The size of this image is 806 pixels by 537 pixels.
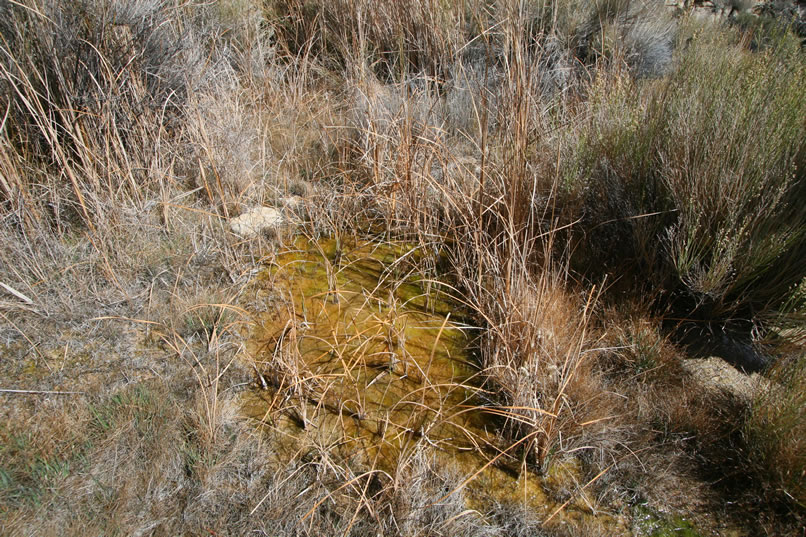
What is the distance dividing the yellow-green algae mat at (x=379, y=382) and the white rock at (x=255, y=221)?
27 cm

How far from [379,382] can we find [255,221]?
4.67 feet

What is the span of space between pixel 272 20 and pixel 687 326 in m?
4.71

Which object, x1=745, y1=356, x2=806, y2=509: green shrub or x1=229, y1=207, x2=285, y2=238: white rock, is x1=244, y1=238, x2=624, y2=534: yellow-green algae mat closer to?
x1=229, y1=207, x2=285, y2=238: white rock

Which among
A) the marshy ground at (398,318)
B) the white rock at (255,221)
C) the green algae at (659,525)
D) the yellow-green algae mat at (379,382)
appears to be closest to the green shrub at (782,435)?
the marshy ground at (398,318)

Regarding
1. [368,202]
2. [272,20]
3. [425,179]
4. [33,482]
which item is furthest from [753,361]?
[272,20]

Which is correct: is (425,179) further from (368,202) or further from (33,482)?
(33,482)

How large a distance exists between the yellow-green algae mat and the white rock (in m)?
0.27

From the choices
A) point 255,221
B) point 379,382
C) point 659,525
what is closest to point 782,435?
point 659,525

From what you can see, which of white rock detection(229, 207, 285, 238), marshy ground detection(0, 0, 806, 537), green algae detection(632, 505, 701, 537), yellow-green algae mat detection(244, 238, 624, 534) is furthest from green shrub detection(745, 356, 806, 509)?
white rock detection(229, 207, 285, 238)

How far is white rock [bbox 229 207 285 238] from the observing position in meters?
3.27

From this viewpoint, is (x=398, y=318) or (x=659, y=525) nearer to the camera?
(x=659, y=525)

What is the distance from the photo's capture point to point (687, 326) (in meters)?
2.70

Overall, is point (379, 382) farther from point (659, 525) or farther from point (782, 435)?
point (782, 435)

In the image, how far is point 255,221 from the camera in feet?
11.0
